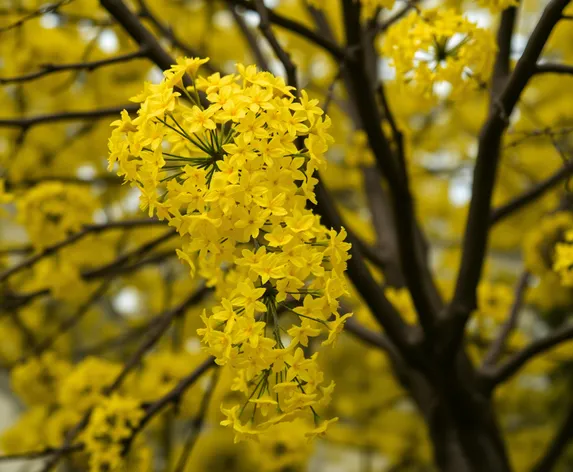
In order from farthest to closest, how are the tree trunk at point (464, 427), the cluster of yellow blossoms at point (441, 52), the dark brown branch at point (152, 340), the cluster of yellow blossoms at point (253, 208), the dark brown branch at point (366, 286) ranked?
the tree trunk at point (464, 427) → the dark brown branch at point (152, 340) → the cluster of yellow blossoms at point (441, 52) → the dark brown branch at point (366, 286) → the cluster of yellow blossoms at point (253, 208)

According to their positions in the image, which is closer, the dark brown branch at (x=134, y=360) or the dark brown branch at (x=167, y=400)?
the dark brown branch at (x=167, y=400)

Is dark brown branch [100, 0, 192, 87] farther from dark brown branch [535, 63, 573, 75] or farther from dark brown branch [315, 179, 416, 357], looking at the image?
dark brown branch [535, 63, 573, 75]

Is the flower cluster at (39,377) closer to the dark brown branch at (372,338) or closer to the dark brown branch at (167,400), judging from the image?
the dark brown branch at (167,400)

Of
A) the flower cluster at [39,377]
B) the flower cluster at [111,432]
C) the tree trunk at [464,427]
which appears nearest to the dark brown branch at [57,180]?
the flower cluster at [39,377]

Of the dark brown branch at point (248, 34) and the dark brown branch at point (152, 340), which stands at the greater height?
the dark brown branch at point (248, 34)

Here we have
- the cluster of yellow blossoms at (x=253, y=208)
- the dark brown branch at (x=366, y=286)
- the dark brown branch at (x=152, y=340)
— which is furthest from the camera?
the dark brown branch at (x=152, y=340)

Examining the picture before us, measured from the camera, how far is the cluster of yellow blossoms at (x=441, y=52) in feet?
5.98

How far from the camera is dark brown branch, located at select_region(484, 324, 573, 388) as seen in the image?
218 centimetres

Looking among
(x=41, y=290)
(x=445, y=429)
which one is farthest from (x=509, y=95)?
(x=41, y=290)

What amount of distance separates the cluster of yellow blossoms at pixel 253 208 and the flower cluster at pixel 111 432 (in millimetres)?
962

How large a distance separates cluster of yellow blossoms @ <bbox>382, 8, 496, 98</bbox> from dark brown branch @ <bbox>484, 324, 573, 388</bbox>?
0.91 metres

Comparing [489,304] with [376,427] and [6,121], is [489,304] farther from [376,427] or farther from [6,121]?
[6,121]

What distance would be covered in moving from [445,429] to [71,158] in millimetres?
2997

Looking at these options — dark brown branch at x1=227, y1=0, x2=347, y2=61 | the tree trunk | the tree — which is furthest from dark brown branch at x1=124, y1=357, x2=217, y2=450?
dark brown branch at x1=227, y1=0, x2=347, y2=61
